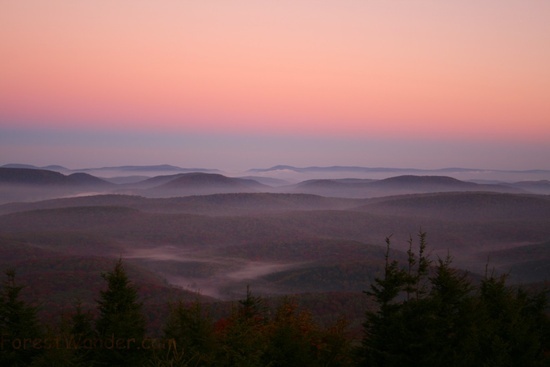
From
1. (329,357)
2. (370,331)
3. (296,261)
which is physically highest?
(370,331)

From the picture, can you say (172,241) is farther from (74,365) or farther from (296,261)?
(74,365)

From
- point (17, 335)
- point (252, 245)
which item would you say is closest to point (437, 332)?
point (17, 335)

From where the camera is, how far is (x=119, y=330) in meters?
16.5

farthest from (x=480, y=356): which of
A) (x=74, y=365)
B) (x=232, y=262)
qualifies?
(x=232, y=262)

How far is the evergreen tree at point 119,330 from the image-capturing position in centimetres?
1630

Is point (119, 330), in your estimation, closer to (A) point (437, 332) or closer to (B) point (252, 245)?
(A) point (437, 332)

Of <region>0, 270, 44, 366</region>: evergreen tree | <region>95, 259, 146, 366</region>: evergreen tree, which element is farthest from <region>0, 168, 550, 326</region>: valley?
<region>0, 270, 44, 366</region>: evergreen tree

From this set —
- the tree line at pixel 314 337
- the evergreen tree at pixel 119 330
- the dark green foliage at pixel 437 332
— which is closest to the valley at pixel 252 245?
the evergreen tree at pixel 119 330

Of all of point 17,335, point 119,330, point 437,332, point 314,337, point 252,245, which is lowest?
point 252,245

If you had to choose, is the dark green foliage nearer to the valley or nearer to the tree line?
the tree line

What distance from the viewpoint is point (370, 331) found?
15.6 m

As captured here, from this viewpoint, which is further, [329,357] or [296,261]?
[296,261]

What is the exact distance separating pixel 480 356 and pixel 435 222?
91.7 m

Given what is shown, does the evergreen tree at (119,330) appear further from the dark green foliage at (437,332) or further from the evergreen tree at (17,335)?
the dark green foliage at (437,332)
